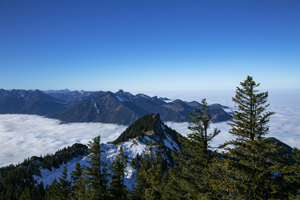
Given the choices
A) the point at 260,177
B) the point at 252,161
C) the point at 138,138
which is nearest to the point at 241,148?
the point at 252,161

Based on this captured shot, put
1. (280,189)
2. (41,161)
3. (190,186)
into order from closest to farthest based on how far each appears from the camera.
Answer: (280,189), (190,186), (41,161)

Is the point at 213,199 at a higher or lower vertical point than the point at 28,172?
higher

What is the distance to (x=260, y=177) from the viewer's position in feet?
33.0

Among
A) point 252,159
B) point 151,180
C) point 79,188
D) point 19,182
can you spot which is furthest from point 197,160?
point 19,182

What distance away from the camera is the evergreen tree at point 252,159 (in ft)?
32.3

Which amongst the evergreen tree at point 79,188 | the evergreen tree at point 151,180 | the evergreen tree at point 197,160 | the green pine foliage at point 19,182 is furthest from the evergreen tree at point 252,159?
the green pine foliage at point 19,182

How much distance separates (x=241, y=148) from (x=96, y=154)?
17140 mm

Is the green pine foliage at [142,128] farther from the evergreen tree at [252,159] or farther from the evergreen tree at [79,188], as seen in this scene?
the evergreen tree at [252,159]

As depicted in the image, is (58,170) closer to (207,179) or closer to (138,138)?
(138,138)

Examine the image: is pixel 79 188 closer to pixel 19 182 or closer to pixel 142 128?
pixel 19 182

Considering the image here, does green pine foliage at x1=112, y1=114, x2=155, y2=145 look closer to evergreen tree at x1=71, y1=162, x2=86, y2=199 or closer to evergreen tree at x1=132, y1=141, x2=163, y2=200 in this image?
evergreen tree at x1=132, y1=141, x2=163, y2=200

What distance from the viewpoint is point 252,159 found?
419 inches

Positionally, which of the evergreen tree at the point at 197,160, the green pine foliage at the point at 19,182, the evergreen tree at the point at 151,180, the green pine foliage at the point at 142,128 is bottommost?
the green pine foliage at the point at 19,182

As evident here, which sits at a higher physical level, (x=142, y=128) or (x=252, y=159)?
(x=252, y=159)
